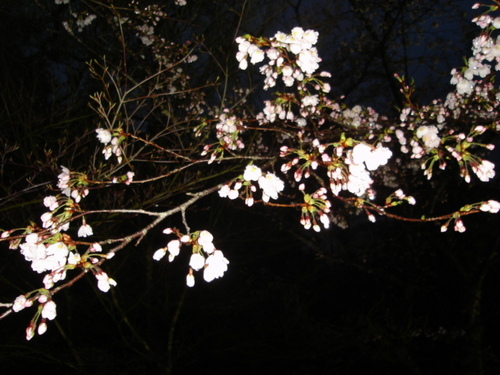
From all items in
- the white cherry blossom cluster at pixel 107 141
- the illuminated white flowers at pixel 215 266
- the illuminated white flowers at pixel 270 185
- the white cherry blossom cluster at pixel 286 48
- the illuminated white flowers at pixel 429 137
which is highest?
the white cherry blossom cluster at pixel 286 48

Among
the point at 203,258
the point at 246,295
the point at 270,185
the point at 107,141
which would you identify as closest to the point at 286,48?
the point at 270,185

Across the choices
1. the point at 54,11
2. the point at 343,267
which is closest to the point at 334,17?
the point at 54,11

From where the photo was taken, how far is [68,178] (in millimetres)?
2273

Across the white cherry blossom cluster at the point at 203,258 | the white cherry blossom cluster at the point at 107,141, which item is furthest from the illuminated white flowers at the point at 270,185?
the white cherry blossom cluster at the point at 107,141

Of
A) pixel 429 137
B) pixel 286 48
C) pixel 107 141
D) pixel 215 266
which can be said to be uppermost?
pixel 286 48

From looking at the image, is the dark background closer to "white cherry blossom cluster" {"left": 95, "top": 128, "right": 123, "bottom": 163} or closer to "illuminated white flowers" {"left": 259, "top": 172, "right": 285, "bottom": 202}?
"white cherry blossom cluster" {"left": 95, "top": 128, "right": 123, "bottom": 163}

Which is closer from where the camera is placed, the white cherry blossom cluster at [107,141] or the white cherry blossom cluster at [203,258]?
the white cherry blossom cluster at [203,258]

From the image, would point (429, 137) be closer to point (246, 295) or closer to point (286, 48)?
point (286, 48)

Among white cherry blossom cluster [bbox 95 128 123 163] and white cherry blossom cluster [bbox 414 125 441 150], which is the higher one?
white cherry blossom cluster [bbox 95 128 123 163]

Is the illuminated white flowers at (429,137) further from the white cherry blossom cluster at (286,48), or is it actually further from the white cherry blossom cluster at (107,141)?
the white cherry blossom cluster at (107,141)

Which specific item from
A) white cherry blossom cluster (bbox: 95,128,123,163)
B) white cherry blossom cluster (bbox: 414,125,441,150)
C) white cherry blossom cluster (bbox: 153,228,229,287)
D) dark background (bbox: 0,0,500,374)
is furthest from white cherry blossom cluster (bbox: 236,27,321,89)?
dark background (bbox: 0,0,500,374)

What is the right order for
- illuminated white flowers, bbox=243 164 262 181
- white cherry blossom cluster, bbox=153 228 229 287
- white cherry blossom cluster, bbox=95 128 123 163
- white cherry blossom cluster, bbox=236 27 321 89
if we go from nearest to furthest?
white cherry blossom cluster, bbox=153 228 229 287 < illuminated white flowers, bbox=243 164 262 181 < white cherry blossom cluster, bbox=236 27 321 89 < white cherry blossom cluster, bbox=95 128 123 163

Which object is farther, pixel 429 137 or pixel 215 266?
pixel 429 137

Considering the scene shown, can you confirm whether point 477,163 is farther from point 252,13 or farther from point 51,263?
point 252,13
